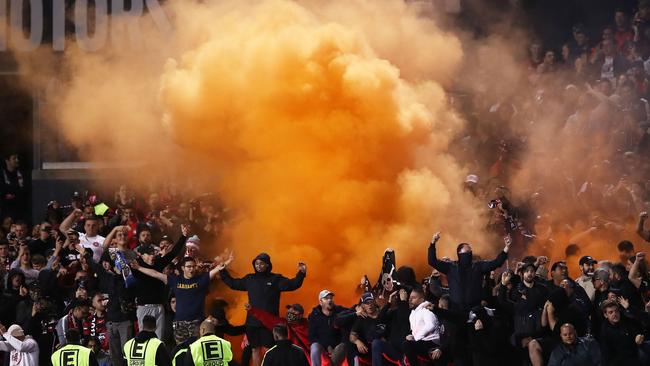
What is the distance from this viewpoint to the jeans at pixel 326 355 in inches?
621

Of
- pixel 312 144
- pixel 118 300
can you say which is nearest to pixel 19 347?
pixel 118 300

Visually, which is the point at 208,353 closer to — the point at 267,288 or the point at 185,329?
the point at 185,329

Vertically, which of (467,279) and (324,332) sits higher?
(467,279)

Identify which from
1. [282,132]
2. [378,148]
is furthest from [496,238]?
[282,132]

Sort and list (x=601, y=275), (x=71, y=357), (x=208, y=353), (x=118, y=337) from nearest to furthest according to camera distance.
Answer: (x=208, y=353)
(x=71, y=357)
(x=601, y=275)
(x=118, y=337)

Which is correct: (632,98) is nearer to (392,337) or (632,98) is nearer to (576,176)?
(576,176)

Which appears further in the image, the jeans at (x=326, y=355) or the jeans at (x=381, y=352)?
the jeans at (x=326, y=355)

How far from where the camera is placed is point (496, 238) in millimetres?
19953

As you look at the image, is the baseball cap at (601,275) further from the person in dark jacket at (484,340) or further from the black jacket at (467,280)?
the person in dark jacket at (484,340)

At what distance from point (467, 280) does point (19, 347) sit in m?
5.57

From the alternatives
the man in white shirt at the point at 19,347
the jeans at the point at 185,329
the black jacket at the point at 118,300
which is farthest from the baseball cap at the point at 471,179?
the man in white shirt at the point at 19,347

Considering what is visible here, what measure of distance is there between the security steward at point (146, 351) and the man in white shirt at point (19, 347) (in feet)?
8.03

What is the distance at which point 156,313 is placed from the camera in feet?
53.6

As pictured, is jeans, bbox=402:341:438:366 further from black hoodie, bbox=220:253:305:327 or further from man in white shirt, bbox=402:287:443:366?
black hoodie, bbox=220:253:305:327
